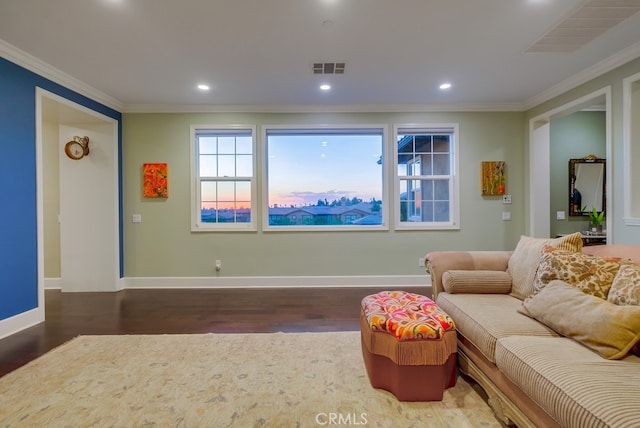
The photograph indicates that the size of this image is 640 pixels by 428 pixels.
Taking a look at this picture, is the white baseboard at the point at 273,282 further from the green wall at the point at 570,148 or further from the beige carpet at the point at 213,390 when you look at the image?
the green wall at the point at 570,148

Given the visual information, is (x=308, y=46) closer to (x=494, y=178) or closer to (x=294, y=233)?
Result: (x=294, y=233)

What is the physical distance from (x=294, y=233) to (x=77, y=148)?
3295 millimetres

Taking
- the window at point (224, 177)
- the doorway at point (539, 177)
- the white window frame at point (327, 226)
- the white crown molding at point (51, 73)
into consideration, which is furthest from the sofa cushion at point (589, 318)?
the white crown molding at point (51, 73)

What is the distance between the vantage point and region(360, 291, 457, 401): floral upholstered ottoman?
1.65m

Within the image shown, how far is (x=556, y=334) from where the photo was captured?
159 cm

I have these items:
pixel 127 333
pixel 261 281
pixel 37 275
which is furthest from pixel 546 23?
pixel 37 275

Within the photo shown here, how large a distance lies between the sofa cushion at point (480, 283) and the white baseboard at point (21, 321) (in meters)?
4.09

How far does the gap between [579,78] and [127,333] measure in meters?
5.70

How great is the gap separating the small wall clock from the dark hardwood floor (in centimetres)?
197

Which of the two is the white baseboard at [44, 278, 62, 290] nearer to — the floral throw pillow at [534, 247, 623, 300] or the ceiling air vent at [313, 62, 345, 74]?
the ceiling air vent at [313, 62, 345, 74]

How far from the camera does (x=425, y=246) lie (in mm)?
4293

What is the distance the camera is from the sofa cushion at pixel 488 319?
5.33 feet

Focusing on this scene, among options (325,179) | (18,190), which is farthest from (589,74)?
(18,190)

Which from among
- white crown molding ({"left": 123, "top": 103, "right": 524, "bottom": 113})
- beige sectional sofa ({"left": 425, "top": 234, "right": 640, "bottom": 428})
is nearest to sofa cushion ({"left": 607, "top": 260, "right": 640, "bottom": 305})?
beige sectional sofa ({"left": 425, "top": 234, "right": 640, "bottom": 428})
